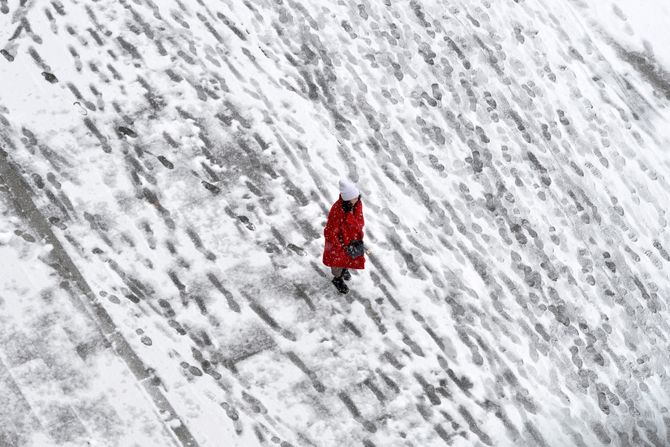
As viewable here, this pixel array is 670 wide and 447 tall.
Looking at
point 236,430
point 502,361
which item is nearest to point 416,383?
point 502,361

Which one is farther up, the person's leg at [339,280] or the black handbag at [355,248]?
the black handbag at [355,248]

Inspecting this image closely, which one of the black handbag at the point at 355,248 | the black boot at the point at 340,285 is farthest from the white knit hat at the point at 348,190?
the black boot at the point at 340,285

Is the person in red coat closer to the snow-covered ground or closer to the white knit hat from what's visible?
the white knit hat

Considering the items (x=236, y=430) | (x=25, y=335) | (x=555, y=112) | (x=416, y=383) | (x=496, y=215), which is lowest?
(x=25, y=335)

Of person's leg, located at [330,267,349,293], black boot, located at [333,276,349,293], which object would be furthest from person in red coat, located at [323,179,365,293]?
black boot, located at [333,276,349,293]

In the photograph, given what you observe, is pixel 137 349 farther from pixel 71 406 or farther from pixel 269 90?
pixel 269 90

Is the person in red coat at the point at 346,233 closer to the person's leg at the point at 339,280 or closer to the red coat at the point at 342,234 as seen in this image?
the red coat at the point at 342,234
